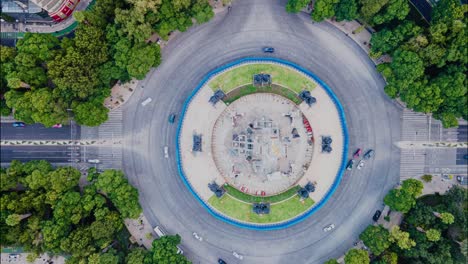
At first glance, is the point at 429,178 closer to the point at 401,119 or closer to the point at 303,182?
the point at 401,119

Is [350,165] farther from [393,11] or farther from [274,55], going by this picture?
[393,11]

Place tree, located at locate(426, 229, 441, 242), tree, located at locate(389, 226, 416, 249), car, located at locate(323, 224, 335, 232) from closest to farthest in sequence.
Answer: tree, located at locate(426, 229, 441, 242) → tree, located at locate(389, 226, 416, 249) → car, located at locate(323, 224, 335, 232)

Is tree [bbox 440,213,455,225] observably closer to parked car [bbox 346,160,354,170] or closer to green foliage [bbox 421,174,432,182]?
green foliage [bbox 421,174,432,182]

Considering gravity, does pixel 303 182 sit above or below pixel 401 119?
below

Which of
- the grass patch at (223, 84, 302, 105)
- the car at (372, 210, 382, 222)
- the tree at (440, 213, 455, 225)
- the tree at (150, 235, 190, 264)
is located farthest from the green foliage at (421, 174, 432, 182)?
the tree at (150, 235, 190, 264)

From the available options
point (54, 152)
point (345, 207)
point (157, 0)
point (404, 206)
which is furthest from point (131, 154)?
point (404, 206)

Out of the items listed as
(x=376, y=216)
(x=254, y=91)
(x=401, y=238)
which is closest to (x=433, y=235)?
(x=401, y=238)

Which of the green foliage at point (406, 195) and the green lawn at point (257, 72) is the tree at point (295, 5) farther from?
the green foliage at point (406, 195)
